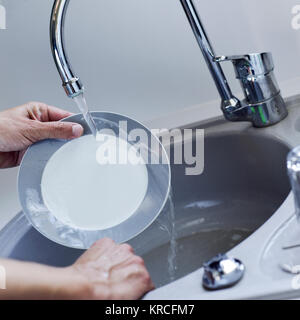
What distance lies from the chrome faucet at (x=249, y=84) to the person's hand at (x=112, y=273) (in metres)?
0.40

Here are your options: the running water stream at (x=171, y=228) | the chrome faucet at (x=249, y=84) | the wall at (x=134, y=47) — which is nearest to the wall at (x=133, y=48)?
the wall at (x=134, y=47)

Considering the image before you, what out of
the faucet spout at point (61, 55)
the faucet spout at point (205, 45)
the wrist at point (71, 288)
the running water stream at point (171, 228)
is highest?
the faucet spout at point (61, 55)

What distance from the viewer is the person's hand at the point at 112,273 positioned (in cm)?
52

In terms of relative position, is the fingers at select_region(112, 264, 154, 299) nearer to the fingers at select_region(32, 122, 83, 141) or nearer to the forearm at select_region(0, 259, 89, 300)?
the forearm at select_region(0, 259, 89, 300)

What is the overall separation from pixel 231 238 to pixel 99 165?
308 mm

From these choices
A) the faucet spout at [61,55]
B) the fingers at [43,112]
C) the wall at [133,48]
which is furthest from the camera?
the wall at [133,48]

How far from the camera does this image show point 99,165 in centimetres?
80

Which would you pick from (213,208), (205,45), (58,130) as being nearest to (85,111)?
(58,130)

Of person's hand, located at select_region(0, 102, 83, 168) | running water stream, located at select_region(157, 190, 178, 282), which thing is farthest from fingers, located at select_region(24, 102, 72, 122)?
running water stream, located at select_region(157, 190, 178, 282)

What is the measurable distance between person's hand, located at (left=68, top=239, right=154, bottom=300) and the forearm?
0.01 metres

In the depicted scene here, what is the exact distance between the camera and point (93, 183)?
2.62ft

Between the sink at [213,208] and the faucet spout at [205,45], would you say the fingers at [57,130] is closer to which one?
the sink at [213,208]

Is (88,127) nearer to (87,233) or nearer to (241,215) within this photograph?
(87,233)
